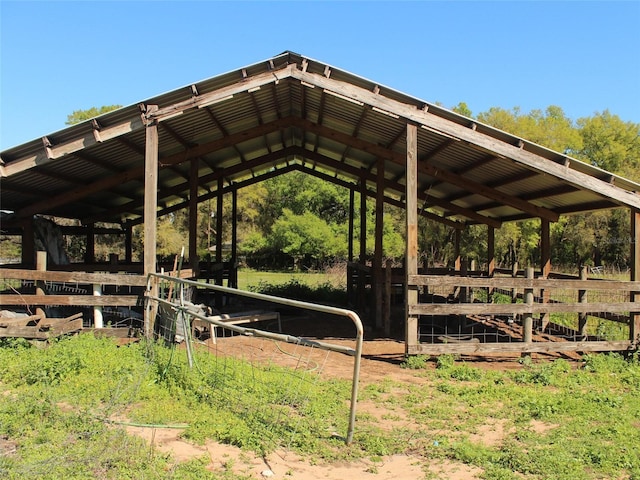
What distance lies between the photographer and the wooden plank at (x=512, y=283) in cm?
866

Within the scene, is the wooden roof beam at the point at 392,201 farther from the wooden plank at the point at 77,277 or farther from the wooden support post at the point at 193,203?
the wooden plank at the point at 77,277

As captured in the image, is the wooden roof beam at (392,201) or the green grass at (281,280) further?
the green grass at (281,280)

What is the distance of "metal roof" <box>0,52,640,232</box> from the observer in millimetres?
8930

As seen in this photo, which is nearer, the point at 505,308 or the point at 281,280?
the point at 505,308

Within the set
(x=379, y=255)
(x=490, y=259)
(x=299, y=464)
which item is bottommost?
(x=299, y=464)

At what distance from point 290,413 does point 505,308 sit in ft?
15.7

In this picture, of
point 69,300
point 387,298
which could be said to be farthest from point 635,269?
point 69,300

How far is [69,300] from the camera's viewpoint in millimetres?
8844

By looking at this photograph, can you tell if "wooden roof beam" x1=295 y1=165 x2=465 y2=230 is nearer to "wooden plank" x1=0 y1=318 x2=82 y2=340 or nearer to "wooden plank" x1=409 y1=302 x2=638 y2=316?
"wooden plank" x1=409 y1=302 x2=638 y2=316

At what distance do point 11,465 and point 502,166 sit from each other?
402 inches

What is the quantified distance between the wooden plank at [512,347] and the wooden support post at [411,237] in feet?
0.86

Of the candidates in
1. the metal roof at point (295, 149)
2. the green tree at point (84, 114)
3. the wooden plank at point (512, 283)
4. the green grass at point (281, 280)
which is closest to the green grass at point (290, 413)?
the wooden plank at point (512, 283)

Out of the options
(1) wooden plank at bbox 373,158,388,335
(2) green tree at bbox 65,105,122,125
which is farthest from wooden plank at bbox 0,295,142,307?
(2) green tree at bbox 65,105,122,125

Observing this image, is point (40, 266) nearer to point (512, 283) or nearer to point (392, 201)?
point (512, 283)
